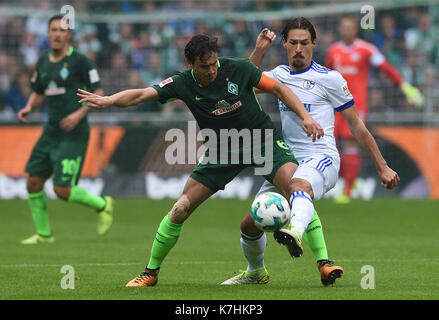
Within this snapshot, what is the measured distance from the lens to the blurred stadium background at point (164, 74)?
1847cm

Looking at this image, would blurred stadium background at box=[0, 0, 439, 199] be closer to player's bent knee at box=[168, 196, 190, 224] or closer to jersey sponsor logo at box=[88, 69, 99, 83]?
jersey sponsor logo at box=[88, 69, 99, 83]

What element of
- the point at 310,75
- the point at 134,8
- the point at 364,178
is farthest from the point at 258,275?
the point at 134,8

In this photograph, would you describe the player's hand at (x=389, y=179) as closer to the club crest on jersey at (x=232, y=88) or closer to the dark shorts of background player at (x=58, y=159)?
the club crest on jersey at (x=232, y=88)

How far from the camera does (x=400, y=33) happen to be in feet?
69.5

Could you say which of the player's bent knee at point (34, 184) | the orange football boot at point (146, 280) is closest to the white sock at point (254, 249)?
the orange football boot at point (146, 280)

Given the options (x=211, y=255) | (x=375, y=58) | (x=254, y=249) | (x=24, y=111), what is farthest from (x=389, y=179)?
(x=375, y=58)

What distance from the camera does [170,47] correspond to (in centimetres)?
2123

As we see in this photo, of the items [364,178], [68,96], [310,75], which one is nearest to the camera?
[310,75]

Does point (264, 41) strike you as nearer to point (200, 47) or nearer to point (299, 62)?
point (299, 62)

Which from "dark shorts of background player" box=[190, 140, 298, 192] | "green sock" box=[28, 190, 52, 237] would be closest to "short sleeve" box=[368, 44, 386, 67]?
"green sock" box=[28, 190, 52, 237]

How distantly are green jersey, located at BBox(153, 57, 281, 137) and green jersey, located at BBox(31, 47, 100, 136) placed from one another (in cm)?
436

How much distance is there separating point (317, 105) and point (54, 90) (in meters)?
4.93
